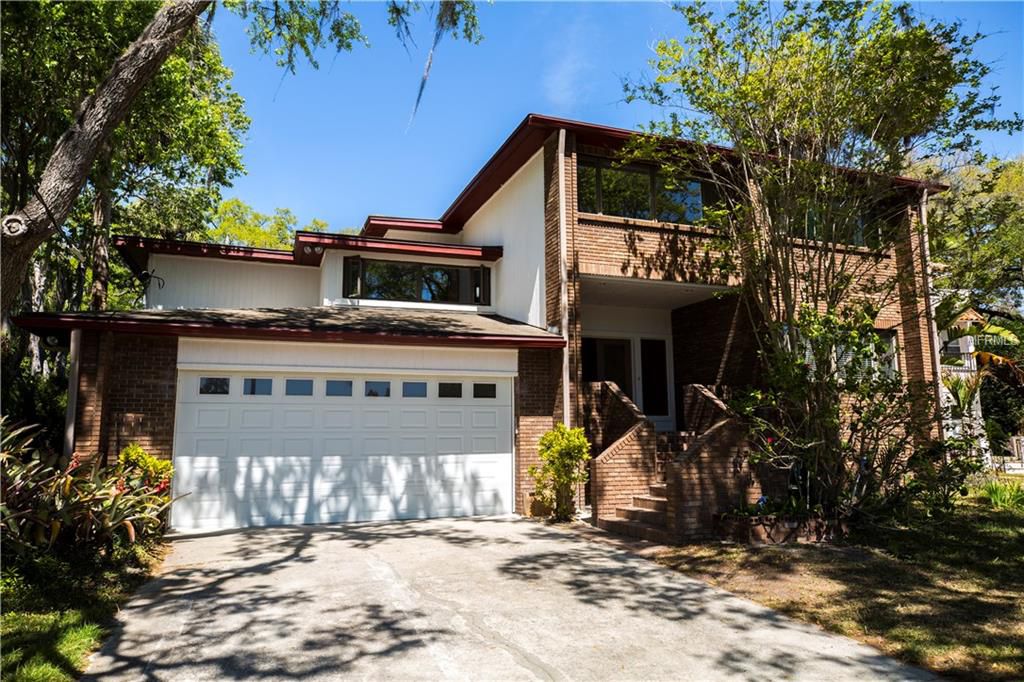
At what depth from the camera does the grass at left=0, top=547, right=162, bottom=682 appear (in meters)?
4.41

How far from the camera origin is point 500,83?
1194 centimetres

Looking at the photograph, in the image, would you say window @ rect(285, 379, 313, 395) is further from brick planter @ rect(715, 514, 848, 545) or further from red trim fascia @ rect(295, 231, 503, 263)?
brick planter @ rect(715, 514, 848, 545)

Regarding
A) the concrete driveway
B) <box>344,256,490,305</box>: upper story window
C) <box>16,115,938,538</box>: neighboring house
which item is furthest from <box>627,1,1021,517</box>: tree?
<box>344,256,490,305</box>: upper story window

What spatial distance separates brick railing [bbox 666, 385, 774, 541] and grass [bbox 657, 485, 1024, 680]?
1.36 feet

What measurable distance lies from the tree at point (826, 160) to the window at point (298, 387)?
7269mm

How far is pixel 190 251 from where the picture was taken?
613 inches

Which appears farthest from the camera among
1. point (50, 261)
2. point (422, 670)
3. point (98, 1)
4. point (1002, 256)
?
point (50, 261)

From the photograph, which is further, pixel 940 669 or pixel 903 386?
pixel 903 386

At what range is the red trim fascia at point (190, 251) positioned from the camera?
1502cm

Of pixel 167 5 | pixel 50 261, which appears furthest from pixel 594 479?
pixel 50 261

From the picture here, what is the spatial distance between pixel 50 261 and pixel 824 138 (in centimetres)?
2105

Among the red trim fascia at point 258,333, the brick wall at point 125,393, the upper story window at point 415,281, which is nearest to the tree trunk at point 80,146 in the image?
the red trim fascia at point 258,333

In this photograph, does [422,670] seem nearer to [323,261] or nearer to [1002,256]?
[1002,256]

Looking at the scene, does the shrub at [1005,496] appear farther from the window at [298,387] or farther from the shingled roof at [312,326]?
the window at [298,387]
